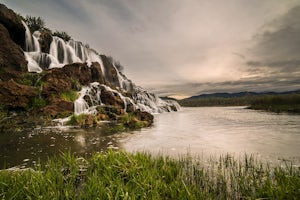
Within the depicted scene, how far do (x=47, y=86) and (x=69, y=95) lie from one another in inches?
132

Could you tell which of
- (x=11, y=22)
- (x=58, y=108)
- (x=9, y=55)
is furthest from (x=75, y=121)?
(x=11, y=22)

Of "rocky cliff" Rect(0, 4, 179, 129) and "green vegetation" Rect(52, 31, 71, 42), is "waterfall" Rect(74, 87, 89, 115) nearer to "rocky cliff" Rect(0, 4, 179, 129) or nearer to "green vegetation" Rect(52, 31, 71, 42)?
"rocky cliff" Rect(0, 4, 179, 129)

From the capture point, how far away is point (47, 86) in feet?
87.8

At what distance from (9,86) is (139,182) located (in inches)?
971

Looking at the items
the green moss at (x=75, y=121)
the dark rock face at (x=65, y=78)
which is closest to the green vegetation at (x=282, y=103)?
the dark rock face at (x=65, y=78)

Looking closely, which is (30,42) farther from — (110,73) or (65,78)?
(110,73)

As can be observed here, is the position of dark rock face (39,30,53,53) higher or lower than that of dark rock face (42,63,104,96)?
higher

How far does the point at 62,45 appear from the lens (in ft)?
151

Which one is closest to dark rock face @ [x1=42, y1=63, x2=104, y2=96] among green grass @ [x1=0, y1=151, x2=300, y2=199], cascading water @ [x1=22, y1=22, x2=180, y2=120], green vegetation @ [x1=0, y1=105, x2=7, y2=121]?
cascading water @ [x1=22, y1=22, x2=180, y2=120]

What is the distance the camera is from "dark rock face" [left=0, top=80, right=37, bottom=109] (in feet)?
71.2

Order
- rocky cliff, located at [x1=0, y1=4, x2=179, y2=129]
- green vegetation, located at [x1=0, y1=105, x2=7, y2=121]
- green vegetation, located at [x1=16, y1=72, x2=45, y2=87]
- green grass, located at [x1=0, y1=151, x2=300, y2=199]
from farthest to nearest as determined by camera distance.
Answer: green vegetation, located at [x1=16, y1=72, x2=45, y2=87], rocky cliff, located at [x1=0, y1=4, x2=179, y2=129], green vegetation, located at [x1=0, y1=105, x2=7, y2=121], green grass, located at [x1=0, y1=151, x2=300, y2=199]

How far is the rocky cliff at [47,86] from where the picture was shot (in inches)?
890

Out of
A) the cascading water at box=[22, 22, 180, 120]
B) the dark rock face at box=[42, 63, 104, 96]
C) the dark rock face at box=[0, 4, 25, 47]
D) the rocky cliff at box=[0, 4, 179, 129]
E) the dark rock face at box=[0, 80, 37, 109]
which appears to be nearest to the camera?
the dark rock face at box=[0, 80, 37, 109]

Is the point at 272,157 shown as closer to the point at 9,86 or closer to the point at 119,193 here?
the point at 119,193
